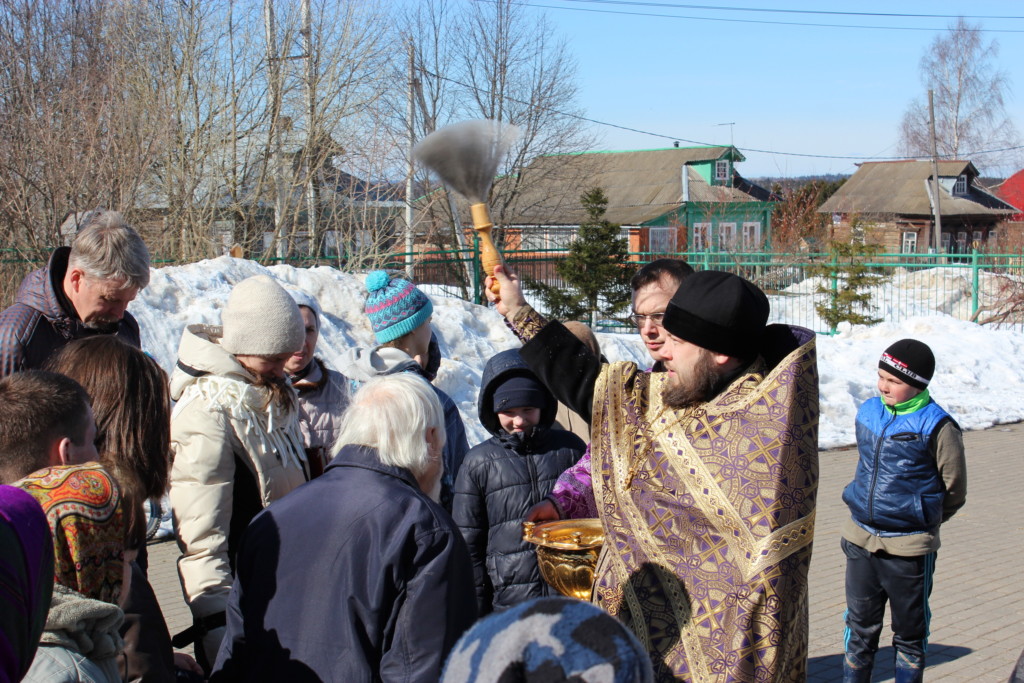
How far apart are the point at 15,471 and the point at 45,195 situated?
11.7 metres

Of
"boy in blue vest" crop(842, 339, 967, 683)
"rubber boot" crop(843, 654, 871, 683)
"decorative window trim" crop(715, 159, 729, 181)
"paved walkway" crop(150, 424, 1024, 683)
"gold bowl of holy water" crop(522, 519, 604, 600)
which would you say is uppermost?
"decorative window trim" crop(715, 159, 729, 181)

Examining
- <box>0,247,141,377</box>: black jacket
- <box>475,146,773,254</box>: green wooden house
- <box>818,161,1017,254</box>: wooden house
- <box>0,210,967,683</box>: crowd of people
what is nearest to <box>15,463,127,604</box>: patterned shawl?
<box>0,210,967,683</box>: crowd of people

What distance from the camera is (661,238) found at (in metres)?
47.4

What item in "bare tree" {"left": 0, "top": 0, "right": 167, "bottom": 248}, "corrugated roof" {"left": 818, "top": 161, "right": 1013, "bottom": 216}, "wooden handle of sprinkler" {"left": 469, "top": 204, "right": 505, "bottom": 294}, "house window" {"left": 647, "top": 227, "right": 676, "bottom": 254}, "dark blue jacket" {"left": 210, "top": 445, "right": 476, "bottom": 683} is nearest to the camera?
"dark blue jacket" {"left": 210, "top": 445, "right": 476, "bottom": 683}

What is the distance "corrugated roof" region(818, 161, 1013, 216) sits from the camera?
55.2 meters

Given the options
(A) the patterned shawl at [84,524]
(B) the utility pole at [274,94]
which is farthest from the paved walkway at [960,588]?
(B) the utility pole at [274,94]

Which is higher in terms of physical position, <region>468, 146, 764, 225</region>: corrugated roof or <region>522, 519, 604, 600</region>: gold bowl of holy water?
<region>468, 146, 764, 225</region>: corrugated roof

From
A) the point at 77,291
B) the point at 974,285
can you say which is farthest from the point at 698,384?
the point at 974,285

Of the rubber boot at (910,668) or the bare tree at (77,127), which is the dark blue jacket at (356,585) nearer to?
the rubber boot at (910,668)

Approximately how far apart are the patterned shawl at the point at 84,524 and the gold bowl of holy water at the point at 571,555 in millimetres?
1312

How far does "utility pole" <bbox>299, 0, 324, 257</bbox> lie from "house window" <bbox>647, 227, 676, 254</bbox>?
30.1m

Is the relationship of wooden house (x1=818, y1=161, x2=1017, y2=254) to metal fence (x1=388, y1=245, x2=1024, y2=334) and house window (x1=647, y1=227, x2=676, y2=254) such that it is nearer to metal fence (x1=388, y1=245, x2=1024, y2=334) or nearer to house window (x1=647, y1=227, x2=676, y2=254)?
house window (x1=647, y1=227, x2=676, y2=254)

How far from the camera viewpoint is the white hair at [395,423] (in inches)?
97.9

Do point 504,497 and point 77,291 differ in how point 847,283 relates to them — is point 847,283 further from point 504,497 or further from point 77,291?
point 77,291
